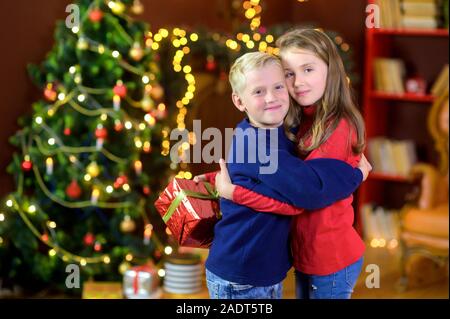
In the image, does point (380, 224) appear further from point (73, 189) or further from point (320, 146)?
point (320, 146)

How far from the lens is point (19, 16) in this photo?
3844mm

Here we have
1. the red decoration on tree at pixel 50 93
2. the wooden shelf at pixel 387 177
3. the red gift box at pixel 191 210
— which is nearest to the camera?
the red gift box at pixel 191 210

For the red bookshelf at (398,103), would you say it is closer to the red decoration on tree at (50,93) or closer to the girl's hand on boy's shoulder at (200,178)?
the red decoration on tree at (50,93)

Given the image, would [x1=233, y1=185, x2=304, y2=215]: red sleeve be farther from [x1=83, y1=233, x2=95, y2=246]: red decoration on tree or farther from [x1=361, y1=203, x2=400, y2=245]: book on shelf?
[x1=361, y1=203, x2=400, y2=245]: book on shelf

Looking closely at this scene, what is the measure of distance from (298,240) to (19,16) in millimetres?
2445

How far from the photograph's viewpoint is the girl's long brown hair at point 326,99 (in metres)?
1.84

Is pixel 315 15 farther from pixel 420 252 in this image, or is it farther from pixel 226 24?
pixel 420 252

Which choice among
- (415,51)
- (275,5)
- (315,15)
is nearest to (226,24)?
(275,5)

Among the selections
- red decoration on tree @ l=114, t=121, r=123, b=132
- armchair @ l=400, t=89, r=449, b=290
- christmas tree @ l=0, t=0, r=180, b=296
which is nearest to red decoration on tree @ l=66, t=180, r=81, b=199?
christmas tree @ l=0, t=0, r=180, b=296

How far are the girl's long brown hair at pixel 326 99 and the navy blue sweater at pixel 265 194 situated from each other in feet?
0.18

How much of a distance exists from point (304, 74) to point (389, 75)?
11.6ft

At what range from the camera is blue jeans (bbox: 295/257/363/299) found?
76.0 inches

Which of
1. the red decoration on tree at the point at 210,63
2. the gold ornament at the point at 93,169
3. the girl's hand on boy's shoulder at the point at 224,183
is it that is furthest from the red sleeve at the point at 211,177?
the red decoration on tree at the point at 210,63

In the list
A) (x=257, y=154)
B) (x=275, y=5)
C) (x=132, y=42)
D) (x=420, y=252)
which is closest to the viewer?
(x=257, y=154)
